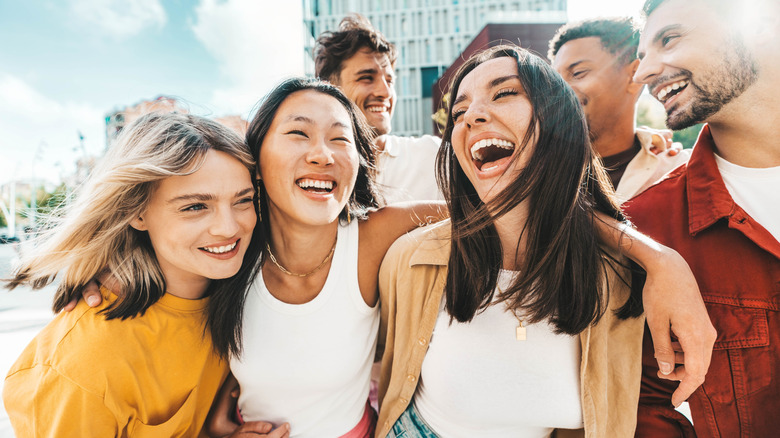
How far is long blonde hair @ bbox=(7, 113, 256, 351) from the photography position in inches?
74.3

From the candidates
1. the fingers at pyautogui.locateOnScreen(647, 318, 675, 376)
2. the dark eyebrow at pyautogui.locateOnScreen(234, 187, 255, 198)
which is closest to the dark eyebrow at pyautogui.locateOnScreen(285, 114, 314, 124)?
the dark eyebrow at pyautogui.locateOnScreen(234, 187, 255, 198)

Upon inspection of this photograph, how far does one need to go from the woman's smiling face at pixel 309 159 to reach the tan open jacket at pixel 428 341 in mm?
459

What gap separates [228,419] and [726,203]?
270 cm

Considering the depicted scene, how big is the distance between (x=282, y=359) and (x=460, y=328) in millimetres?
901

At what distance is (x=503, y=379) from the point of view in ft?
5.92

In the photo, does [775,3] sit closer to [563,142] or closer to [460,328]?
[563,142]

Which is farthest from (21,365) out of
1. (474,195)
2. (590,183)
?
(590,183)

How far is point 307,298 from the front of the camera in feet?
6.98

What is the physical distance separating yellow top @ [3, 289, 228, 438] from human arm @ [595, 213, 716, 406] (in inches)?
81.7

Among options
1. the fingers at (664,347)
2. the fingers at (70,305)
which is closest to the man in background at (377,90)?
the fingers at (664,347)

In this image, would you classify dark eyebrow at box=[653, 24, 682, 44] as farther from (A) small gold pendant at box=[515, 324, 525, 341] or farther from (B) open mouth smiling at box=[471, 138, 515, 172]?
(A) small gold pendant at box=[515, 324, 525, 341]

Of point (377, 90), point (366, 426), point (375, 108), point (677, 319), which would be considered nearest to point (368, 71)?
point (377, 90)

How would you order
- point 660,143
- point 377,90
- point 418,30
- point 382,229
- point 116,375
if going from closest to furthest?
point 116,375 < point 382,229 < point 660,143 < point 377,90 < point 418,30

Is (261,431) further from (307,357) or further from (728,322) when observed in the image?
(728,322)
